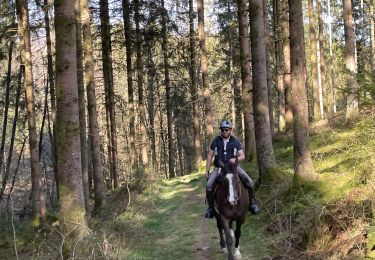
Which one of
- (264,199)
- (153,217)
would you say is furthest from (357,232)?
(153,217)

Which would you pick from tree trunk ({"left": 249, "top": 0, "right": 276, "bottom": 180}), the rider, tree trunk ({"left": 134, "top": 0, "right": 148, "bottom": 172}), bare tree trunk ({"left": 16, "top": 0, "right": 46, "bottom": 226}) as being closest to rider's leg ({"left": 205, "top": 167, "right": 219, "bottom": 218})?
the rider

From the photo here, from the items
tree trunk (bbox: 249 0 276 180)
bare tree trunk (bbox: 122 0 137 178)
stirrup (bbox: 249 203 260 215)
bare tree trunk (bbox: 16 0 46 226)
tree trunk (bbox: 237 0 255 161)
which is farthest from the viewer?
bare tree trunk (bbox: 122 0 137 178)

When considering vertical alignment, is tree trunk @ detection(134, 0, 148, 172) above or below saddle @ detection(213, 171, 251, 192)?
above

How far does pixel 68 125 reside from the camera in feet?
25.9

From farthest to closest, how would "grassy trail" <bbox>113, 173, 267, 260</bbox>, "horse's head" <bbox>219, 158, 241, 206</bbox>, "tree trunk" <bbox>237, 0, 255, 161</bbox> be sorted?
"tree trunk" <bbox>237, 0, 255, 161</bbox> < "grassy trail" <bbox>113, 173, 267, 260</bbox> < "horse's head" <bbox>219, 158, 241, 206</bbox>

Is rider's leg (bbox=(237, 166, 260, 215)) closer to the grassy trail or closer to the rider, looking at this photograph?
the rider

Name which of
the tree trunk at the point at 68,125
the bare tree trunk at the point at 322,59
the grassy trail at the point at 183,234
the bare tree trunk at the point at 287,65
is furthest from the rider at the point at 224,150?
the bare tree trunk at the point at 322,59

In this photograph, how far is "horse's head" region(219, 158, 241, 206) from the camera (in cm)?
859

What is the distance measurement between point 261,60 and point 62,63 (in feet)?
22.6

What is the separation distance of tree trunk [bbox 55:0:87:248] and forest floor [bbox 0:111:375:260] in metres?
0.42

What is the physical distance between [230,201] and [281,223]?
1828mm

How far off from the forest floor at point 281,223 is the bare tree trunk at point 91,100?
1.16 metres

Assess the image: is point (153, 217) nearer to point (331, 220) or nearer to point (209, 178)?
point (209, 178)

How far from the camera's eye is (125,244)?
10422mm
